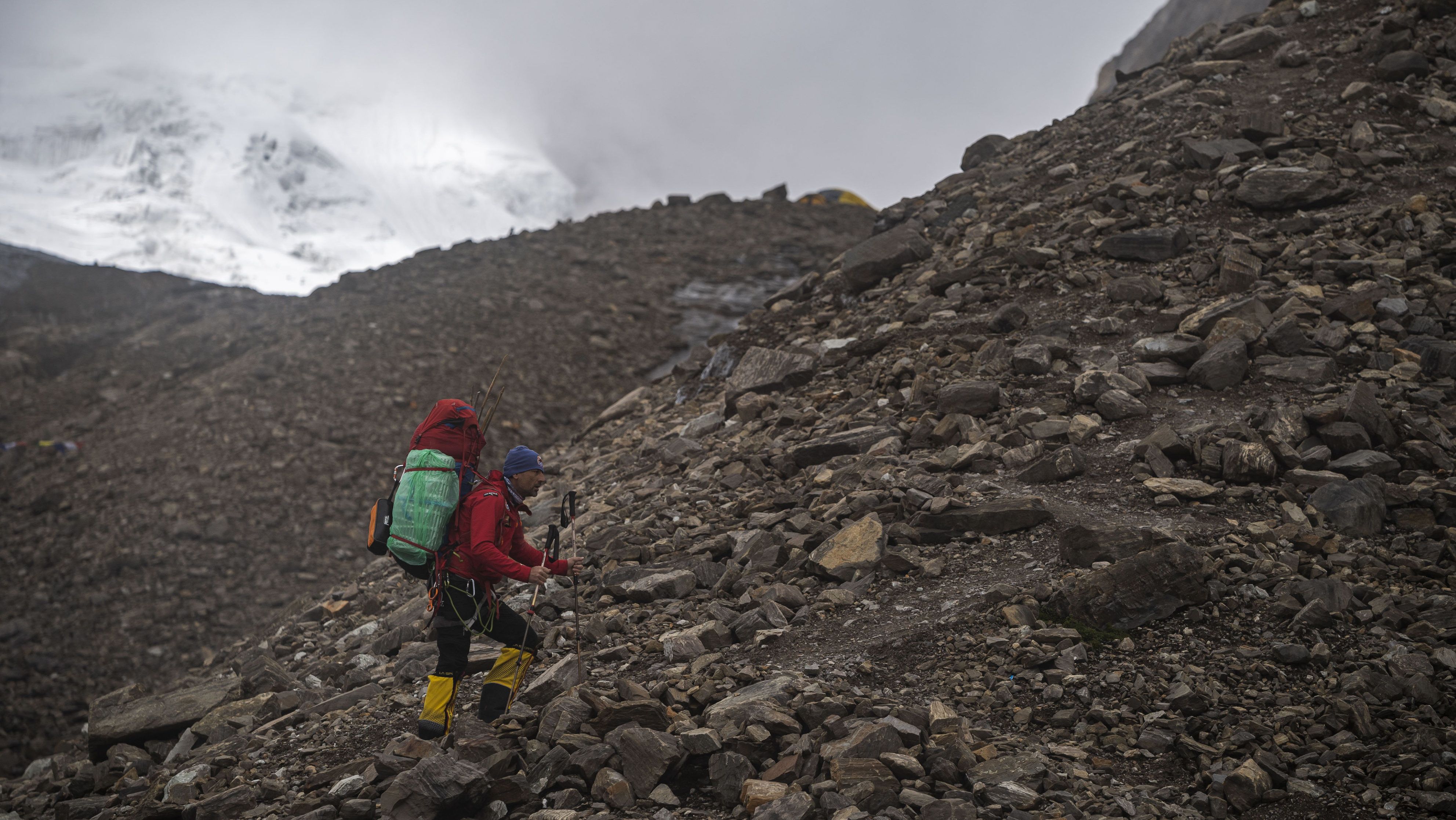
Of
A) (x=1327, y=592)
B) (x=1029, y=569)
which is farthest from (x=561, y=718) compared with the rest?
Answer: (x=1327, y=592)

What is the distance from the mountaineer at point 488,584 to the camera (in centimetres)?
466

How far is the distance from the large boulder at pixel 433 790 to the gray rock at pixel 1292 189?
10.2 metres

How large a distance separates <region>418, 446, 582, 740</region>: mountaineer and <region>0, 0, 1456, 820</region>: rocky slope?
0.83 ft

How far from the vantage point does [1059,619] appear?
16.5 ft

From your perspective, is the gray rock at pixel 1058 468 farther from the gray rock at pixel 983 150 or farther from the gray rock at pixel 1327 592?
the gray rock at pixel 983 150

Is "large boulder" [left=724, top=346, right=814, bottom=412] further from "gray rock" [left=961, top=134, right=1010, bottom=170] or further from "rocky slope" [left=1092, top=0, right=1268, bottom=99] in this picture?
"rocky slope" [left=1092, top=0, right=1268, bottom=99]

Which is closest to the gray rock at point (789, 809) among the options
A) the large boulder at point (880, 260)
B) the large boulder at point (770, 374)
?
the large boulder at point (770, 374)

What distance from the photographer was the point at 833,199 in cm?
3506

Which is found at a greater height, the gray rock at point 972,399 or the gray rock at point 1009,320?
the gray rock at point 1009,320

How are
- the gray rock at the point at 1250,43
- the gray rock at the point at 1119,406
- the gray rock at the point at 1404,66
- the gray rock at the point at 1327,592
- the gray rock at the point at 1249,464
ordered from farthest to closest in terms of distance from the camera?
the gray rock at the point at 1250,43
the gray rock at the point at 1404,66
the gray rock at the point at 1119,406
the gray rock at the point at 1249,464
the gray rock at the point at 1327,592

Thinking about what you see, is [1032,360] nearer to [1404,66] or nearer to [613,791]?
[613,791]

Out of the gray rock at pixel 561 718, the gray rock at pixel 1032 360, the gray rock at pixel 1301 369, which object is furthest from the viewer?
the gray rock at pixel 1032 360

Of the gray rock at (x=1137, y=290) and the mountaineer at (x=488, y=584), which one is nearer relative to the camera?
the mountaineer at (x=488, y=584)

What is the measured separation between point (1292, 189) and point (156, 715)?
12.8 m
